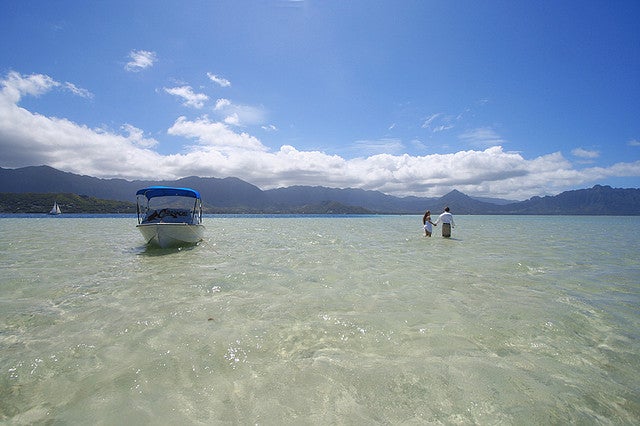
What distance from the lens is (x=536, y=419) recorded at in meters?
3.38

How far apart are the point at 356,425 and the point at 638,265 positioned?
694 inches

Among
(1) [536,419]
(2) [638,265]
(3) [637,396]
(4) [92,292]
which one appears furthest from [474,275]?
(4) [92,292]

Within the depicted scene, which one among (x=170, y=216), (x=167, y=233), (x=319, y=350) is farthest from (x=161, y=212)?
(x=319, y=350)

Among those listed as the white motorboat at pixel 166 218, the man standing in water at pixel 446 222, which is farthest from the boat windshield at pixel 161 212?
the man standing in water at pixel 446 222

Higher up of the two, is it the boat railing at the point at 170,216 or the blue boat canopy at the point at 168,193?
the blue boat canopy at the point at 168,193

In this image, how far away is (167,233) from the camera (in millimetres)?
18906

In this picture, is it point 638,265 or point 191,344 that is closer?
point 191,344

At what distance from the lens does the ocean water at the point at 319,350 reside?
354 cm

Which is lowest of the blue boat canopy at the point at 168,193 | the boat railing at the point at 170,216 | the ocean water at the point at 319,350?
the ocean water at the point at 319,350

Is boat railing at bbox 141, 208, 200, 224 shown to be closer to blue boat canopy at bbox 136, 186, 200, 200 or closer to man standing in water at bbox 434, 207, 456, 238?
blue boat canopy at bbox 136, 186, 200, 200

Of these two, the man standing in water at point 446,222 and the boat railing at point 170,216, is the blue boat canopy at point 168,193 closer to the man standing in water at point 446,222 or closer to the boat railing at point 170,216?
the boat railing at point 170,216

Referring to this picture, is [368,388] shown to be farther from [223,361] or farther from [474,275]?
[474,275]

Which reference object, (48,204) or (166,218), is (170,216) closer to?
(166,218)

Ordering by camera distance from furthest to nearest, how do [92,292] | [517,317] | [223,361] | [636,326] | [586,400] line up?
[92,292]
[517,317]
[636,326]
[223,361]
[586,400]
